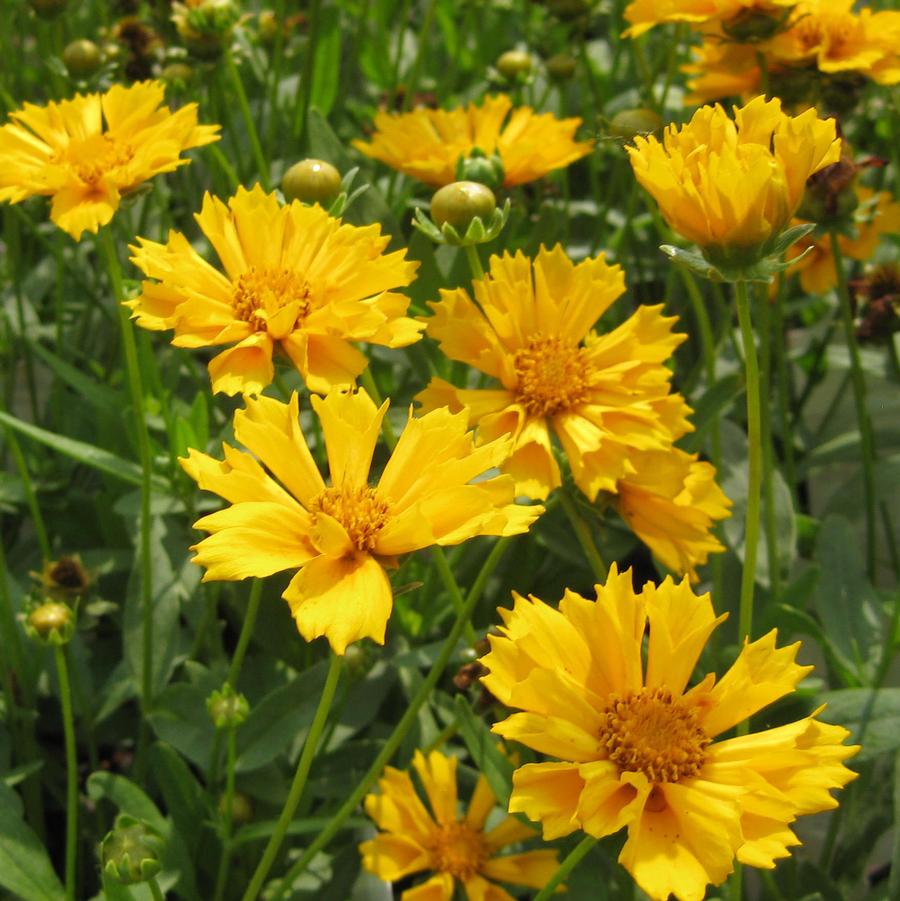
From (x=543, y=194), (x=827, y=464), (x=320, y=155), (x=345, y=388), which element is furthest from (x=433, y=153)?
(x=827, y=464)

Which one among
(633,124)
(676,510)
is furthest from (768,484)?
(633,124)

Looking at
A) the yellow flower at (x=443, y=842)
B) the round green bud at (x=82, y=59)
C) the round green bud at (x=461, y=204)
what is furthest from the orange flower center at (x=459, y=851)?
the round green bud at (x=82, y=59)

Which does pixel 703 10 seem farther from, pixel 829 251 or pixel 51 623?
pixel 51 623

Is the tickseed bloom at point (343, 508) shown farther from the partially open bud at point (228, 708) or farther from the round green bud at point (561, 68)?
the round green bud at point (561, 68)

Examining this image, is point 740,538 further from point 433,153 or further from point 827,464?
point 433,153

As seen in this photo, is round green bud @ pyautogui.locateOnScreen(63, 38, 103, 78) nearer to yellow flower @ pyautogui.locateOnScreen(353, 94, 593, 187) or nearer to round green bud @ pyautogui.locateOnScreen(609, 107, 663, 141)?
yellow flower @ pyautogui.locateOnScreen(353, 94, 593, 187)

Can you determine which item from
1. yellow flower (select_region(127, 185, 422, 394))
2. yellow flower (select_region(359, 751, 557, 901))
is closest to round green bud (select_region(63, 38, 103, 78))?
yellow flower (select_region(127, 185, 422, 394))
